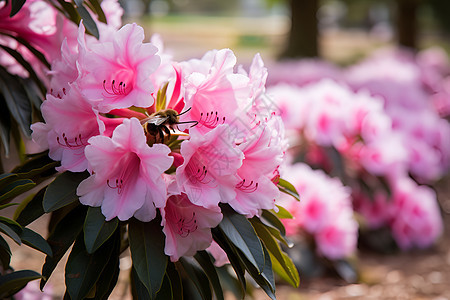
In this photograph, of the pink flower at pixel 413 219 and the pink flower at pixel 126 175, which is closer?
the pink flower at pixel 126 175

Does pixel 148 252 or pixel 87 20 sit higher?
pixel 87 20

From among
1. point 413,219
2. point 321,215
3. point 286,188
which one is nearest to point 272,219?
point 286,188

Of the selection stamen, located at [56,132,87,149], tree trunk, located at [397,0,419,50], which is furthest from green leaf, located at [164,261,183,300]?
tree trunk, located at [397,0,419,50]

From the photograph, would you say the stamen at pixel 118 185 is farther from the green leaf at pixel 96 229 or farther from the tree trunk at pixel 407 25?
the tree trunk at pixel 407 25

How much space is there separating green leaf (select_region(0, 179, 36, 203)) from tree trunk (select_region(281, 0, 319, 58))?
9.51 m

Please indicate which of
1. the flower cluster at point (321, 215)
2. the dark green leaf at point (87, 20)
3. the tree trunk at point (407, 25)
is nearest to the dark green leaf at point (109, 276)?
the dark green leaf at point (87, 20)

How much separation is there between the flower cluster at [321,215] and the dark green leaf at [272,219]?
1.32 metres

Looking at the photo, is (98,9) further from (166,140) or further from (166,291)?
(166,291)

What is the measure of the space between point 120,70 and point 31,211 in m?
0.34

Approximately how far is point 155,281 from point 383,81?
13.9 ft

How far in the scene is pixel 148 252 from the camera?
104cm

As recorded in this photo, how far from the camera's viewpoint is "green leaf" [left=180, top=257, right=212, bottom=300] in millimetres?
1208

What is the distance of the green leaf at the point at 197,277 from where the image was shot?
1208 millimetres

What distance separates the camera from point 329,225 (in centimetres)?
272
